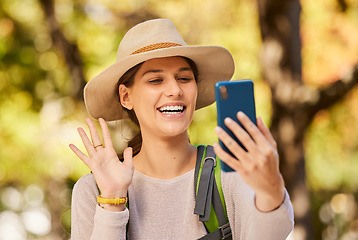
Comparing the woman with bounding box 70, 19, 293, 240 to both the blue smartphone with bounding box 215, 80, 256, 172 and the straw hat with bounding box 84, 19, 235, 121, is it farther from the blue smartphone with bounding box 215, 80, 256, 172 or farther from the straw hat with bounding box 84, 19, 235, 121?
the blue smartphone with bounding box 215, 80, 256, 172

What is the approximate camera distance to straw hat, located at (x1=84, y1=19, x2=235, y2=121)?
249cm

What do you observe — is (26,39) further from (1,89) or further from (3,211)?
(3,211)

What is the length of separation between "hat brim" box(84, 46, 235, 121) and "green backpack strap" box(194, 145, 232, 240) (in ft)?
1.88

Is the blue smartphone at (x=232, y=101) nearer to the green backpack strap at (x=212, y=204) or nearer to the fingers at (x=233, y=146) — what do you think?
the fingers at (x=233, y=146)

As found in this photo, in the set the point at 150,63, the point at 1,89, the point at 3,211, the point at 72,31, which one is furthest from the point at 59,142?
the point at 150,63

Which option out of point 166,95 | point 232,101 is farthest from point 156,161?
point 232,101

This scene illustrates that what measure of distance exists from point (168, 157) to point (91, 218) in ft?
1.57

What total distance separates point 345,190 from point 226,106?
634 inches

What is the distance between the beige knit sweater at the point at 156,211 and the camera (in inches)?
88.8

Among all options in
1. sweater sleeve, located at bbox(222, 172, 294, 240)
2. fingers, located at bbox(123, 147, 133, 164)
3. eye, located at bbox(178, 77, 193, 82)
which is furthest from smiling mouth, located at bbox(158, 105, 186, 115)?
sweater sleeve, located at bbox(222, 172, 294, 240)

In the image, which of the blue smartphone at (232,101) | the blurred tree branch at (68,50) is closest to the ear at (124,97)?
the blue smartphone at (232,101)

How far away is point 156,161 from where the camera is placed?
103 inches

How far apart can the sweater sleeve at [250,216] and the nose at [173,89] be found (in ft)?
1.44

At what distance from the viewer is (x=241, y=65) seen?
1313 centimetres
